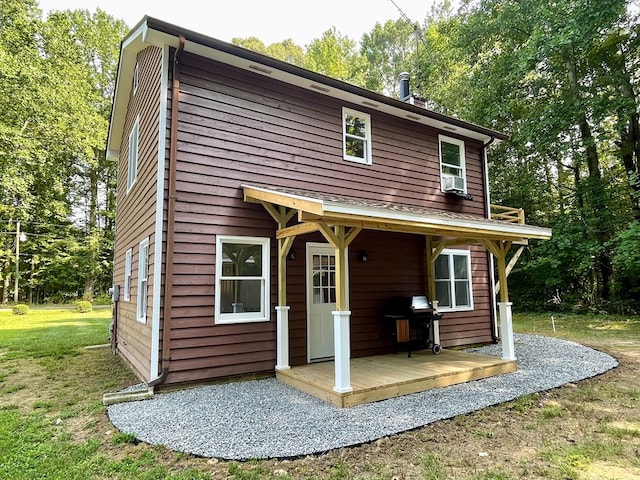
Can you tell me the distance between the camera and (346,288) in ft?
15.9

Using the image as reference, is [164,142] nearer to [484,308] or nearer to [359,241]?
[359,241]

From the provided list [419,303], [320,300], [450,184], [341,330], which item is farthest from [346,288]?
[450,184]

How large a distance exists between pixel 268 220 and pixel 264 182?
632mm

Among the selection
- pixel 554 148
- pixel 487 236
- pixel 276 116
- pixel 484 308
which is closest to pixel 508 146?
pixel 554 148

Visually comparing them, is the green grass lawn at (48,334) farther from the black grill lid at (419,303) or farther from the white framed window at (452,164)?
the white framed window at (452,164)

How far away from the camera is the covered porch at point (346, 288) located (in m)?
4.64

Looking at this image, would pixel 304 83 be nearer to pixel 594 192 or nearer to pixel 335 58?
pixel 594 192

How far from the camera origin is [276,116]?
21.2ft

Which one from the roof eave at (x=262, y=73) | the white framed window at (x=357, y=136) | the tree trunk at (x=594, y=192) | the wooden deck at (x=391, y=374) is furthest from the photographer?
the tree trunk at (x=594, y=192)

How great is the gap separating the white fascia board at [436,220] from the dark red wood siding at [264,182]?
6.35 feet

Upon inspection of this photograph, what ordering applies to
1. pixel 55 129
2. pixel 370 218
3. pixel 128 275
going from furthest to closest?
1. pixel 55 129
2. pixel 128 275
3. pixel 370 218

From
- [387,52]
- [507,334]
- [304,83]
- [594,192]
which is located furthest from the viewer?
[387,52]

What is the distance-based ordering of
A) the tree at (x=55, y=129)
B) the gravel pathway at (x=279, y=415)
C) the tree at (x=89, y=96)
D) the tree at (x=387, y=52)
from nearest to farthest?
the gravel pathway at (x=279, y=415)
the tree at (x=55, y=129)
the tree at (x=89, y=96)
the tree at (x=387, y=52)

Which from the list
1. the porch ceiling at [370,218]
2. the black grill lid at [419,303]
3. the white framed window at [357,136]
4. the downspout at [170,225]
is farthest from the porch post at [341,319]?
the white framed window at [357,136]
